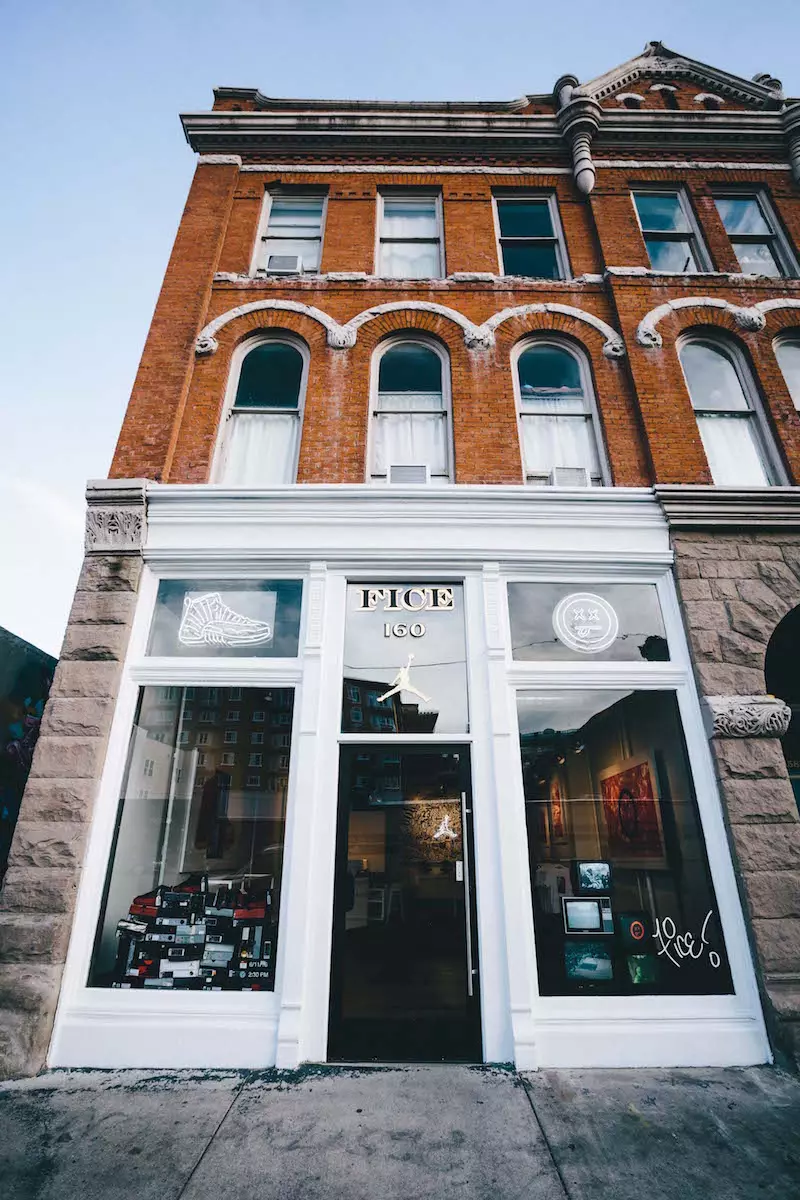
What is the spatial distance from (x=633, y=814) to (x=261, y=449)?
5859mm

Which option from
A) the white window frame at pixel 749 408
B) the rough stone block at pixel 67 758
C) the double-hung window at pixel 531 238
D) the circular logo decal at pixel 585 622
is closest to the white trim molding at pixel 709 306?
the white window frame at pixel 749 408

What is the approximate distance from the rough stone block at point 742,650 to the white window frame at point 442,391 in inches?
132

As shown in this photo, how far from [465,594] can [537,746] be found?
171 centimetres

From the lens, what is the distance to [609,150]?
30.7 feet

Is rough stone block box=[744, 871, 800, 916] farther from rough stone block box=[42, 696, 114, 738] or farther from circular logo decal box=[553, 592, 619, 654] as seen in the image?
rough stone block box=[42, 696, 114, 738]

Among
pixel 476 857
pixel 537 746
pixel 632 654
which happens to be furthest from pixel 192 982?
pixel 632 654

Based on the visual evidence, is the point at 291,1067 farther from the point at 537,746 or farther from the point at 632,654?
the point at 632,654

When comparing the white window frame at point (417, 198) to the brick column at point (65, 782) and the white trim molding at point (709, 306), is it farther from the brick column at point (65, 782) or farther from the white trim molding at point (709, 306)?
the brick column at point (65, 782)

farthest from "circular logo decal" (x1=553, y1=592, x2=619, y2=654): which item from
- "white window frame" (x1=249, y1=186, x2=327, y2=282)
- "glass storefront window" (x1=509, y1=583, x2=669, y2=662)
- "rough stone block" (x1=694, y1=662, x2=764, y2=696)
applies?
"white window frame" (x1=249, y1=186, x2=327, y2=282)

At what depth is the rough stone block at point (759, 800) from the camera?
5246 mm

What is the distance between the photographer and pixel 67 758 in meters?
5.31

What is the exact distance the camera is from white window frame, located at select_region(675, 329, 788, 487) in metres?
7.17

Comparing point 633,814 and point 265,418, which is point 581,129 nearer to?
point 265,418

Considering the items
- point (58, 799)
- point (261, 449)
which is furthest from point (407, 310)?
point (58, 799)
